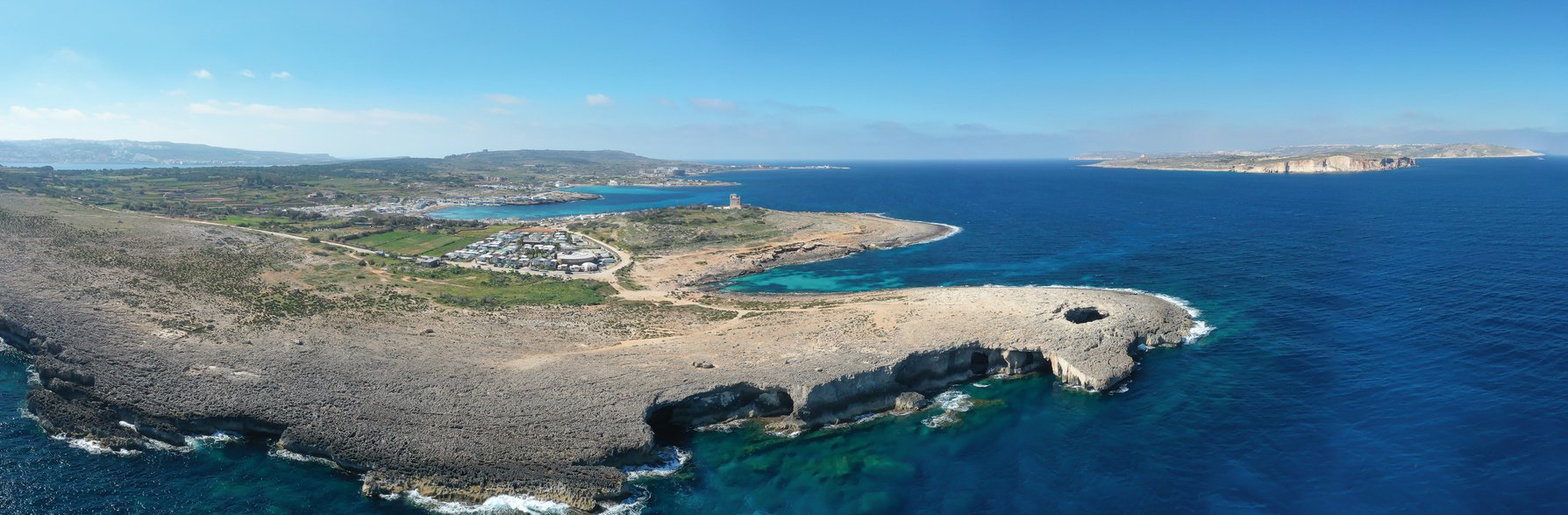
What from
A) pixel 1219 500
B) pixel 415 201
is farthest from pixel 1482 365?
pixel 415 201

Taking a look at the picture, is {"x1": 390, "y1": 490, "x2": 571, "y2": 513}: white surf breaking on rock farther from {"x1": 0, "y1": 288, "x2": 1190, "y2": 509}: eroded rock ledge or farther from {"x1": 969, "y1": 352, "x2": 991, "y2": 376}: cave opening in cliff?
{"x1": 969, "y1": 352, "x2": 991, "y2": 376}: cave opening in cliff

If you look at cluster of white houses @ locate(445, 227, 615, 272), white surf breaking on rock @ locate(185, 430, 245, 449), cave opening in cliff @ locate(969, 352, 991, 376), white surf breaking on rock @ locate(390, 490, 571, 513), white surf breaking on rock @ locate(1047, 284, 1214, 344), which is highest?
cluster of white houses @ locate(445, 227, 615, 272)

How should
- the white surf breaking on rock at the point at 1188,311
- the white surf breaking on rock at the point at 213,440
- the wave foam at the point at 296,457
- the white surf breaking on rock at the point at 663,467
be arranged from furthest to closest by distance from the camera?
the white surf breaking on rock at the point at 1188,311
the white surf breaking on rock at the point at 213,440
the wave foam at the point at 296,457
the white surf breaking on rock at the point at 663,467

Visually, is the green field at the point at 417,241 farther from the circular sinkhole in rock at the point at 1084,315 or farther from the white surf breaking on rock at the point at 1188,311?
the white surf breaking on rock at the point at 1188,311

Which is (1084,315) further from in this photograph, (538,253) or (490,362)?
(538,253)

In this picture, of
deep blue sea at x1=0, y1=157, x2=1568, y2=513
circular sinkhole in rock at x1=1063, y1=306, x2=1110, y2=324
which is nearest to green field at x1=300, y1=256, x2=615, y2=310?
deep blue sea at x1=0, y1=157, x2=1568, y2=513

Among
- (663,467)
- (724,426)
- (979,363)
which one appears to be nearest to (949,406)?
(979,363)

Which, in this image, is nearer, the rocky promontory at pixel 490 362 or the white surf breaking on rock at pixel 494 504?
the white surf breaking on rock at pixel 494 504

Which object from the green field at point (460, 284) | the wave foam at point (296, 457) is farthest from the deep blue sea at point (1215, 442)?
the green field at point (460, 284)
